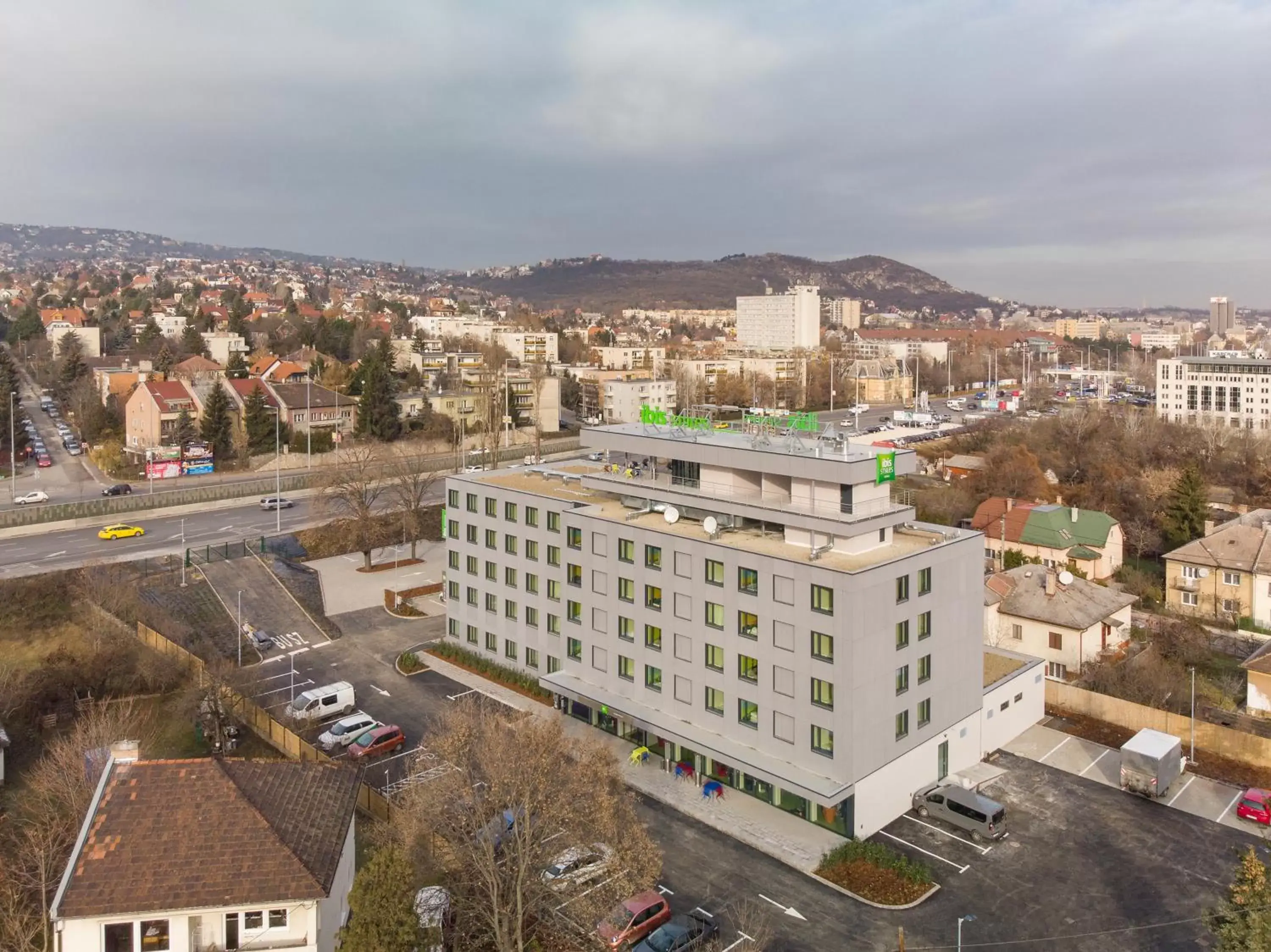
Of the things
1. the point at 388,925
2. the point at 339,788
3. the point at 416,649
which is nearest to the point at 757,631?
the point at 339,788

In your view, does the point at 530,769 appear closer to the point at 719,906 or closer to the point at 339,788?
the point at 339,788

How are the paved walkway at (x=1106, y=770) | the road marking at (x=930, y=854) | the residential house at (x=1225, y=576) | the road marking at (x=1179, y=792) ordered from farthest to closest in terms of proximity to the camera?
the residential house at (x=1225, y=576) → the road marking at (x=1179, y=792) → the paved walkway at (x=1106, y=770) → the road marking at (x=930, y=854)

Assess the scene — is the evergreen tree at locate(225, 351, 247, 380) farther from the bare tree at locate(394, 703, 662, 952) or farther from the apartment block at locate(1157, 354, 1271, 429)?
the apartment block at locate(1157, 354, 1271, 429)

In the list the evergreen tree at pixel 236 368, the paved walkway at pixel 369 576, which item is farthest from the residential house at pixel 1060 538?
the evergreen tree at pixel 236 368

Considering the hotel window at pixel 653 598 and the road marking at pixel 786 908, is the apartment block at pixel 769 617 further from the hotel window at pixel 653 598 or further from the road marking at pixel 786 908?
the road marking at pixel 786 908

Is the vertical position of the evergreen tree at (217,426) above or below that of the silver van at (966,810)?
above

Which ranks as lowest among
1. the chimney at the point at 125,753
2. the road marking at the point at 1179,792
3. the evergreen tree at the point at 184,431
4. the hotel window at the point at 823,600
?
the road marking at the point at 1179,792

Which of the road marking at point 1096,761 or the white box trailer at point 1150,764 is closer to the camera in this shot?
the white box trailer at point 1150,764

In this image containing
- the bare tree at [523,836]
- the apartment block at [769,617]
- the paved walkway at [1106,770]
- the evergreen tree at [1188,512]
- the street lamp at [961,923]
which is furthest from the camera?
the evergreen tree at [1188,512]
